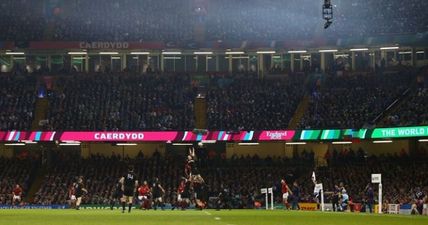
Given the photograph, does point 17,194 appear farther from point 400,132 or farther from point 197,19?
point 197,19

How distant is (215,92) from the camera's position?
69.1m

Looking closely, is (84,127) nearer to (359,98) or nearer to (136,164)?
(136,164)

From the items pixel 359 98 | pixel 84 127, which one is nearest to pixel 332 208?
pixel 359 98

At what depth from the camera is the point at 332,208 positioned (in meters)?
48.6

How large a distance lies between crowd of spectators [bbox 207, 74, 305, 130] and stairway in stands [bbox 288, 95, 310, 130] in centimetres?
34

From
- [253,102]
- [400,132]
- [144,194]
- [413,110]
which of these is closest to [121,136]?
→ [253,102]

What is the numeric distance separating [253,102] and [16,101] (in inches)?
791

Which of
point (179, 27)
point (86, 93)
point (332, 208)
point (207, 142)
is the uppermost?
point (179, 27)

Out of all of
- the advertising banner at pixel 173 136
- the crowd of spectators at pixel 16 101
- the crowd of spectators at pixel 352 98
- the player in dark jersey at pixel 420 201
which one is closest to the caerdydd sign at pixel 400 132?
the advertising banner at pixel 173 136

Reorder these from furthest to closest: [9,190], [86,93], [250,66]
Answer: [250,66] < [86,93] < [9,190]

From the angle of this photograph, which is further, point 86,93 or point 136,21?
point 136,21

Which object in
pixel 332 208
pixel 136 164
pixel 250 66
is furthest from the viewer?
pixel 250 66

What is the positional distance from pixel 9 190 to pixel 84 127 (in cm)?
777

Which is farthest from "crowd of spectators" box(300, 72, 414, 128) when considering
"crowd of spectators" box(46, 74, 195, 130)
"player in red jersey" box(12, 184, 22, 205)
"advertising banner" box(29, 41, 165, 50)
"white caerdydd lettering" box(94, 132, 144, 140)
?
"player in red jersey" box(12, 184, 22, 205)
